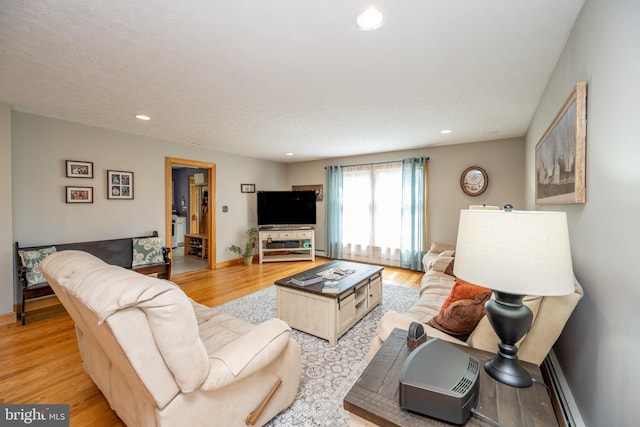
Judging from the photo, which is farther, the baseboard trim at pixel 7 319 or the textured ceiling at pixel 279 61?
the baseboard trim at pixel 7 319

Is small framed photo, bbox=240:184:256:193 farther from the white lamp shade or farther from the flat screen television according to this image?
the white lamp shade

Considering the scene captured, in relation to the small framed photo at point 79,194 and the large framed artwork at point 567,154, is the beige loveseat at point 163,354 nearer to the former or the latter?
the large framed artwork at point 567,154

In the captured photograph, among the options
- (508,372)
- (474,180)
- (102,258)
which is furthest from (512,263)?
(102,258)

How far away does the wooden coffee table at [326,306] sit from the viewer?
7.80ft

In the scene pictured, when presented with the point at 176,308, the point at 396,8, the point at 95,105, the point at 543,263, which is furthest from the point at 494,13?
the point at 95,105

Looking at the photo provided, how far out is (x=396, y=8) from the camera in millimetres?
1421

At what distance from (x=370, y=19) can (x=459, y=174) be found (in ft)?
12.6

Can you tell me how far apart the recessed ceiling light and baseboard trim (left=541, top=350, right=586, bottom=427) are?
2.28m

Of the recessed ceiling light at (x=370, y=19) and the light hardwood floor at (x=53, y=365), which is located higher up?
the recessed ceiling light at (x=370, y=19)

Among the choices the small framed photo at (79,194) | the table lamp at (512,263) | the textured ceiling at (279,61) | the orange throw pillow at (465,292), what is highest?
the textured ceiling at (279,61)

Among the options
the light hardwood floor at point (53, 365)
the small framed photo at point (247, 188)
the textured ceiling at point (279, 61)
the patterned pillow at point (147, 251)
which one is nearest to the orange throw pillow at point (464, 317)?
the textured ceiling at point (279, 61)

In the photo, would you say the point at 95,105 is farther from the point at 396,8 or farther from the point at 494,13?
the point at 494,13

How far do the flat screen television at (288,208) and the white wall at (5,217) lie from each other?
369 centimetres

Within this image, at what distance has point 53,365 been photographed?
82.8 inches
